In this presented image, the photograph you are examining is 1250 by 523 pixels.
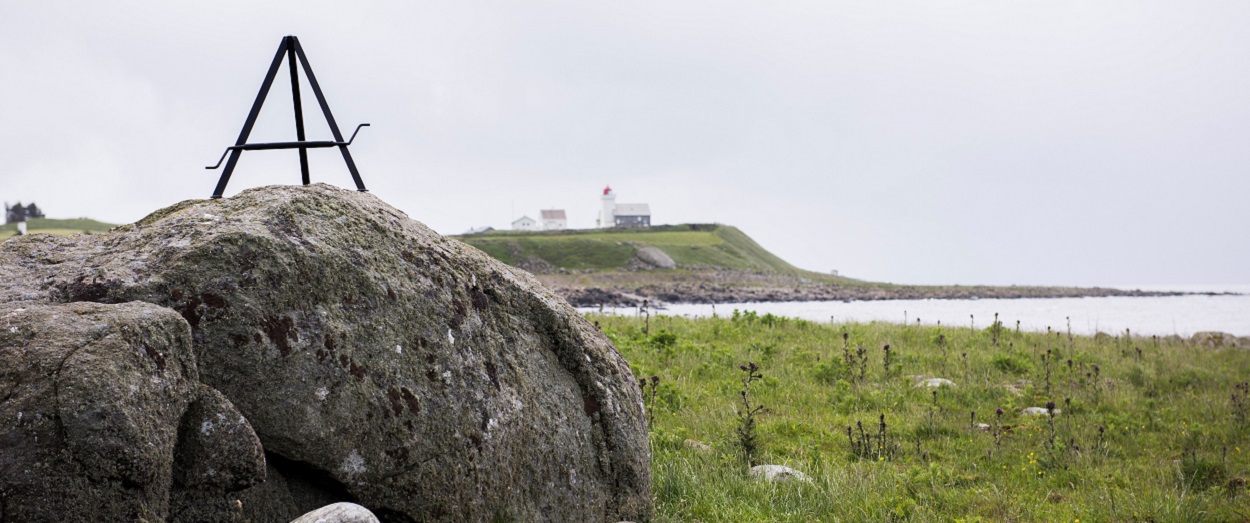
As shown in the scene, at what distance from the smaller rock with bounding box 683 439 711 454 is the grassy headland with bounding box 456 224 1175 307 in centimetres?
4217

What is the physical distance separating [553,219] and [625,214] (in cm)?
1768

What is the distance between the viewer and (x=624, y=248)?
310 feet

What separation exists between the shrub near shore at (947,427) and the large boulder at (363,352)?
143 cm

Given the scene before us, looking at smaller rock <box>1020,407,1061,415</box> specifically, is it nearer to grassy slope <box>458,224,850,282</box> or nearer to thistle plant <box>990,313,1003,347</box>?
thistle plant <box>990,313,1003,347</box>

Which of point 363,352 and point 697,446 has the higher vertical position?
point 363,352

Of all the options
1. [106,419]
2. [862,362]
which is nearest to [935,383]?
[862,362]

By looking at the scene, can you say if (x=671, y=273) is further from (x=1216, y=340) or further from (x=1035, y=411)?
(x=1035, y=411)

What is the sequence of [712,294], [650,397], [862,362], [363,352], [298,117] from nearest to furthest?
[363,352]
[298,117]
[650,397]
[862,362]
[712,294]

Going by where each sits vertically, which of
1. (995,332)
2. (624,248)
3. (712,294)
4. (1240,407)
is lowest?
(1240,407)

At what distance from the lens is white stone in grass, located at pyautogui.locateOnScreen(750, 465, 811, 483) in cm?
697

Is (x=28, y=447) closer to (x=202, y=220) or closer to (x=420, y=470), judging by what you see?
(x=202, y=220)

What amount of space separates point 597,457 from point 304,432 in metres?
2.27

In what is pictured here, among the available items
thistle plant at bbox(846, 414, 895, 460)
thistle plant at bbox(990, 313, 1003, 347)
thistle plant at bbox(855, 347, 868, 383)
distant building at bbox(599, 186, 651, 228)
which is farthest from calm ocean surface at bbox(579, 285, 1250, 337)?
distant building at bbox(599, 186, 651, 228)

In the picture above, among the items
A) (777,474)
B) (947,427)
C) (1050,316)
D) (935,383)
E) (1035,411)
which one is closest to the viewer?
(777,474)
